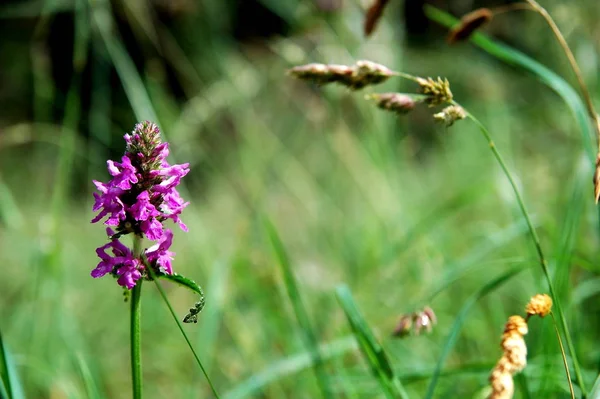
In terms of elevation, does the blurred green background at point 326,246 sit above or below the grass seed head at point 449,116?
below

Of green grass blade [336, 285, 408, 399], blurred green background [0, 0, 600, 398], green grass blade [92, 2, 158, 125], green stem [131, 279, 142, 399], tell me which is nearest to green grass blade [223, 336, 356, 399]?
blurred green background [0, 0, 600, 398]

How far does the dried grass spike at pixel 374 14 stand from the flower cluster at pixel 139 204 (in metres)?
0.59

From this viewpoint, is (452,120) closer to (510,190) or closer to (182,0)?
(510,190)

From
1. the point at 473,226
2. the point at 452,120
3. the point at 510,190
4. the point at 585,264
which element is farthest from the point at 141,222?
the point at 473,226

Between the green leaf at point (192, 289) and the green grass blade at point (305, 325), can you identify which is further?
the green grass blade at point (305, 325)

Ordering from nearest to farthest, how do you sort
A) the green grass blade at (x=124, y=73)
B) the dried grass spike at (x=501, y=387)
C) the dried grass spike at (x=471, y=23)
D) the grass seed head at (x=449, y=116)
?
the dried grass spike at (x=501, y=387) < the grass seed head at (x=449, y=116) < the dried grass spike at (x=471, y=23) < the green grass blade at (x=124, y=73)

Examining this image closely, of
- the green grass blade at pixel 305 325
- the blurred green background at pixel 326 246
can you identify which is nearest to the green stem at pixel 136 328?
the blurred green background at pixel 326 246

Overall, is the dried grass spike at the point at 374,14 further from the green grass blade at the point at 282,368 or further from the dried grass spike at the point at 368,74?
the green grass blade at the point at 282,368

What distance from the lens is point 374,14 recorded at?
1.17 meters

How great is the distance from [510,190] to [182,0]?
161 centimetres

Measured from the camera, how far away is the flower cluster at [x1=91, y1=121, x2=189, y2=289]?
654 millimetres

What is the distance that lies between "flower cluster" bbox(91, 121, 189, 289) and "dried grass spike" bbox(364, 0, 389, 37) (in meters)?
0.59

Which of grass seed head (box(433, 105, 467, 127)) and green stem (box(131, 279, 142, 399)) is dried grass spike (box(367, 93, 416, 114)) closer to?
grass seed head (box(433, 105, 467, 127))

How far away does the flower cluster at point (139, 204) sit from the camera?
65 centimetres
